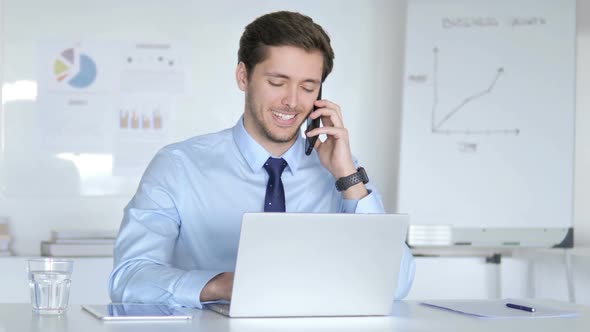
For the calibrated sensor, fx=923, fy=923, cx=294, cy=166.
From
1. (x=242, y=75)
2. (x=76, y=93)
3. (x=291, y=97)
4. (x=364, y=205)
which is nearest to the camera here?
(x=364, y=205)

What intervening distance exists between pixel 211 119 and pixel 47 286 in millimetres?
2634

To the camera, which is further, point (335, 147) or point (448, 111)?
point (448, 111)

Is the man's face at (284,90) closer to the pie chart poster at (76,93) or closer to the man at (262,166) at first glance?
the man at (262,166)

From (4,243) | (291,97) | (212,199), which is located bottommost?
(4,243)

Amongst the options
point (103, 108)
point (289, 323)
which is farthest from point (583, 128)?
point (289, 323)

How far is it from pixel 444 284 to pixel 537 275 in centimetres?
48

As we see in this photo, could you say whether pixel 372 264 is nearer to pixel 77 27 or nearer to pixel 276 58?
pixel 276 58

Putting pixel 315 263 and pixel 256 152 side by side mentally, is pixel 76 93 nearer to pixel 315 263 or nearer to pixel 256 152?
pixel 256 152

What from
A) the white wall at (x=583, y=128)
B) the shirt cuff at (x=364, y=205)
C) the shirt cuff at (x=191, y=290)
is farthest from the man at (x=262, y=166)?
the white wall at (x=583, y=128)

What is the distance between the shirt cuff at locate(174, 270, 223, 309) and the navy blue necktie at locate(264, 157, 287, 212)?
510 millimetres

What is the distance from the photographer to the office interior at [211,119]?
4250 millimetres

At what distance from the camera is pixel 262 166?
8.41ft

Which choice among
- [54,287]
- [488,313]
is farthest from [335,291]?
[54,287]

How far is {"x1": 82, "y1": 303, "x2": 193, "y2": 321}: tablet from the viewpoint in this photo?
1.77 meters
